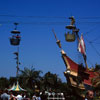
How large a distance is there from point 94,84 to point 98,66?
5.59 meters

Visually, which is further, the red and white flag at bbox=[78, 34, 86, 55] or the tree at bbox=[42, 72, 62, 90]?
the tree at bbox=[42, 72, 62, 90]

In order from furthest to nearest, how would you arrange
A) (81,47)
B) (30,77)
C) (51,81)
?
(51,81) < (30,77) < (81,47)

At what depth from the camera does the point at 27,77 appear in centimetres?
5847

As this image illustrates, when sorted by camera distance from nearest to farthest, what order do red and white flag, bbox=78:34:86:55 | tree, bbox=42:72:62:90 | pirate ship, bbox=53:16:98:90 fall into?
pirate ship, bbox=53:16:98:90
red and white flag, bbox=78:34:86:55
tree, bbox=42:72:62:90

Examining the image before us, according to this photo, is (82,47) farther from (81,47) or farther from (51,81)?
(51,81)

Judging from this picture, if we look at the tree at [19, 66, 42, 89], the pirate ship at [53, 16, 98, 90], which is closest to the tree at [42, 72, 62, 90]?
the tree at [19, 66, 42, 89]

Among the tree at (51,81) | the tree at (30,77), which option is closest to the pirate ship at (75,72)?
the tree at (30,77)

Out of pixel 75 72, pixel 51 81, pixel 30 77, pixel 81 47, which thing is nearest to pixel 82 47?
pixel 81 47

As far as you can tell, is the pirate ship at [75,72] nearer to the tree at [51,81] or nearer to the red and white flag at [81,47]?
the red and white flag at [81,47]

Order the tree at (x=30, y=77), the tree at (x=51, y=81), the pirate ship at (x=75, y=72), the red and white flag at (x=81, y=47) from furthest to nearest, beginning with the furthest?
the tree at (x=51, y=81) < the tree at (x=30, y=77) < the red and white flag at (x=81, y=47) < the pirate ship at (x=75, y=72)

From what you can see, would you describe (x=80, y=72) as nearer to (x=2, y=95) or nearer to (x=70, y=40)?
(x=70, y=40)

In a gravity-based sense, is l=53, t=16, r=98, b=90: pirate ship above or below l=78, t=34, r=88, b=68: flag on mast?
below

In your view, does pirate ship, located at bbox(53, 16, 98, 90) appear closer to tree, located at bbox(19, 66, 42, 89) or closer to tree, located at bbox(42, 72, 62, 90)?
tree, located at bbox(19, 66, 42, 89)

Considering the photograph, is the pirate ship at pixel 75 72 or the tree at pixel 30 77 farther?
the tree at pixel 30 77
